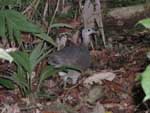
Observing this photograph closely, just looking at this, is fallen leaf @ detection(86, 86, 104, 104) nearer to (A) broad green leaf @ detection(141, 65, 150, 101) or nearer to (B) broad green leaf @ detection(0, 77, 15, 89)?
(B) broad green leaf @ detection(0, 77, 15, 89)

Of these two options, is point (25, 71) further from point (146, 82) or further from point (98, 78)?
point (146, 82)

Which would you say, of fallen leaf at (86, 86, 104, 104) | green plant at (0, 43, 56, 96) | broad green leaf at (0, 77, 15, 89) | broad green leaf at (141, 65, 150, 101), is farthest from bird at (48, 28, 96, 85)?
broad green leaf at (141, 65, 150, 101)

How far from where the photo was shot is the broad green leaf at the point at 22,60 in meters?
3.73

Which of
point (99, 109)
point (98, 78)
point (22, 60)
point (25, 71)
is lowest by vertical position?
point (99, 109)

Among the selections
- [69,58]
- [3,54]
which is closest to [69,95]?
[69,58]

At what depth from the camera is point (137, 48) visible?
4891 mm

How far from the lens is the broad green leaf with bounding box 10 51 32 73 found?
3.73m

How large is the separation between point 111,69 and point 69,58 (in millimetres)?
479

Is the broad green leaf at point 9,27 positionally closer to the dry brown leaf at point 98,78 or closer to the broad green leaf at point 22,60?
the broad green leaf at point 22,60

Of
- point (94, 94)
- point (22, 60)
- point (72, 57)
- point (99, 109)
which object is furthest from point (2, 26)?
point (99, 109)

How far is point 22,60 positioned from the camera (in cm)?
375

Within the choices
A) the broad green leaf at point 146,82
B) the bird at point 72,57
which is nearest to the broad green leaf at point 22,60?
the bird at point 72,57

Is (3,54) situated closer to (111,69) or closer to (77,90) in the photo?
(77,90)

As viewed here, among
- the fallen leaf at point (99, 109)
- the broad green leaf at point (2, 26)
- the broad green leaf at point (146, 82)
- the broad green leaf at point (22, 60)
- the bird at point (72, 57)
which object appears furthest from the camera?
the bird at point (72, 57)
